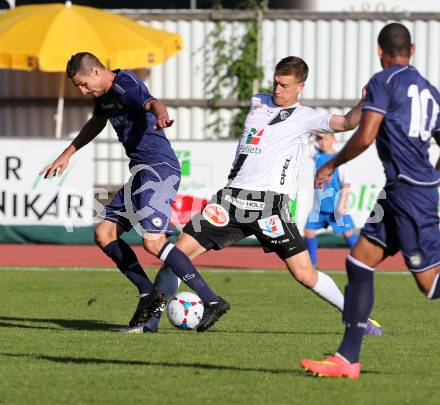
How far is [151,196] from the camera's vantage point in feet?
29.1

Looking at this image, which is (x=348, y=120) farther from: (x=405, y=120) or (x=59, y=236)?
(x=59, y=236)

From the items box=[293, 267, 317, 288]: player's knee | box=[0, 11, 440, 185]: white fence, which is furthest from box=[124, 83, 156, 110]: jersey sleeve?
box=[0, 11, 440, 185]: white fence

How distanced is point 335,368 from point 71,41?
14.9m

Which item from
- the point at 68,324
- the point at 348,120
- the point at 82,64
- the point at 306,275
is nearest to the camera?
the point at 348,120

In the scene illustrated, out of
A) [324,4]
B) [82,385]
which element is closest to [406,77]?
[82,385]

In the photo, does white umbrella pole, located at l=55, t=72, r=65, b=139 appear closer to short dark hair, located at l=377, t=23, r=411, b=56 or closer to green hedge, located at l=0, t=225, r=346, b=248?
green hedge, located at l=0, t=225, r=346, b=248

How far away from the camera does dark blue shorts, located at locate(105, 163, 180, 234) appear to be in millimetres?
8898

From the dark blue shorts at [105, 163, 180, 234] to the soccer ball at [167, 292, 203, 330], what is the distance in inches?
21.7

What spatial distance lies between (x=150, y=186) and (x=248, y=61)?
1412cm

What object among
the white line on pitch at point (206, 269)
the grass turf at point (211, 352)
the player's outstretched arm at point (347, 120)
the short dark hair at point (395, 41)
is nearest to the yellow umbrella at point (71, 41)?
the white line on pitch at point (206, 269)

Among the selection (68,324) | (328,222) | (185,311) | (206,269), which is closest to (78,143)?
(68,324)

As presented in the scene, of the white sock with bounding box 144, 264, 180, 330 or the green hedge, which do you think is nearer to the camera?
the white sock with bounding box 144, 264, 180, 330

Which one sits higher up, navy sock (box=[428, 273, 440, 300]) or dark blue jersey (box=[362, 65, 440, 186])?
dark blue jersey (box=[362, 65, 440, 186])

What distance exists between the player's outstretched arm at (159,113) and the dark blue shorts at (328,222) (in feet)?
22.7
